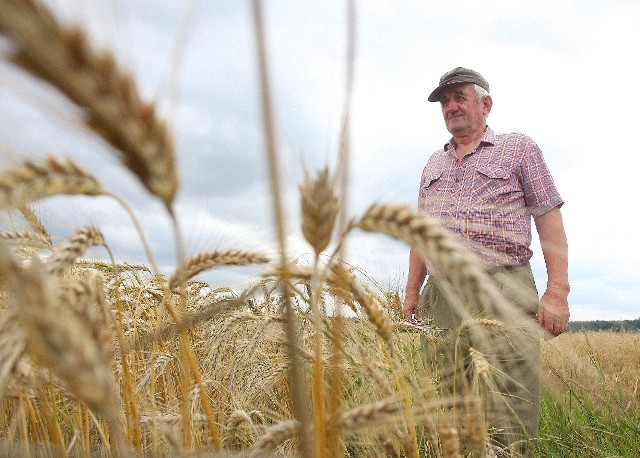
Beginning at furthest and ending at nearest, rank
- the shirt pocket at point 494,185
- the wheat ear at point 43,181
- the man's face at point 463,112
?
the man's face at point 463,112 → the shirt pocket at point 494,185 → the wheat ear at point 43,181

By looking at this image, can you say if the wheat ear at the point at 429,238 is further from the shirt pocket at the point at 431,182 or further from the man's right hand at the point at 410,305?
the man's right hand at the point at 410,305

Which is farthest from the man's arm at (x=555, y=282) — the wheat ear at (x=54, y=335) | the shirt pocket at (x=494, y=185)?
the wheat ear at (x=54, y=335)

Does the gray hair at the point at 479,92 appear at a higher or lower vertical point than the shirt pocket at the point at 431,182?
higher

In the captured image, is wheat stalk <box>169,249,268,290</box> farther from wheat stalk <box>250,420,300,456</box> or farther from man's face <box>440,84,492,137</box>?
man's face <box>440,84,492,137</box>

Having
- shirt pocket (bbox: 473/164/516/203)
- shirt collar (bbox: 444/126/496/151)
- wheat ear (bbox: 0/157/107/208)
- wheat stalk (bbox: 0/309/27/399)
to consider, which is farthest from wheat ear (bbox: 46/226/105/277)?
shirt collar (bbox: 444/126/496/151)

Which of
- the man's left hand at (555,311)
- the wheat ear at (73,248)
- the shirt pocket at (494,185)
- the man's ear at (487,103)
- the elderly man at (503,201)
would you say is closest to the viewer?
the wheat ear at (73,248)

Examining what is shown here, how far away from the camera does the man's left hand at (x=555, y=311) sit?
3.99 m

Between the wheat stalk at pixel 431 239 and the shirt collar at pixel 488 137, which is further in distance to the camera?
the shirt collar at pixel 488 137

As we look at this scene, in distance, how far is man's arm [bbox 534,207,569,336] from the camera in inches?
158

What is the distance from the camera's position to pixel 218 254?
135 cm

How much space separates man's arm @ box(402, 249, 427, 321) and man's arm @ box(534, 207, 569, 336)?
122 cm

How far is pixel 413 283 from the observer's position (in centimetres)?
520

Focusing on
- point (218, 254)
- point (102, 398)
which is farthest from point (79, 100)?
point (218, 254)

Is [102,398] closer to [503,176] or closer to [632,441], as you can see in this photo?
[632,441]
